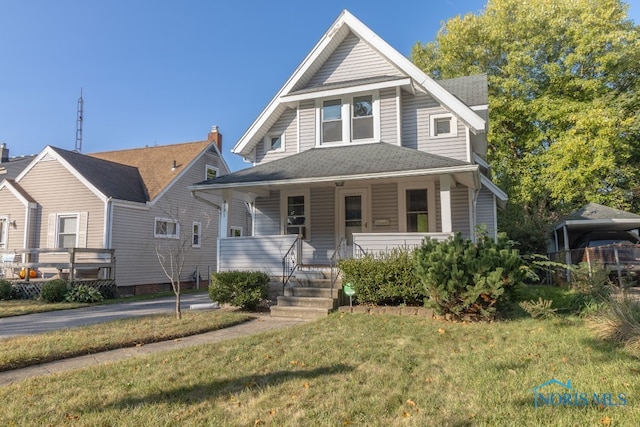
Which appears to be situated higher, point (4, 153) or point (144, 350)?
point (4, 153)

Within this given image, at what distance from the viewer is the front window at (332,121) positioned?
12641 mm

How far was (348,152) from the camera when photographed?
11.7m

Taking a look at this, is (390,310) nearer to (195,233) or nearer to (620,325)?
(620,325)

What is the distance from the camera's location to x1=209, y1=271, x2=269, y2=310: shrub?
9062mm

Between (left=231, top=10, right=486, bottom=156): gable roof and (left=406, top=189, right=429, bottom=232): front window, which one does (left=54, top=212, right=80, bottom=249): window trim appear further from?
(left=406, top=189, right=429, bottom=232): front window

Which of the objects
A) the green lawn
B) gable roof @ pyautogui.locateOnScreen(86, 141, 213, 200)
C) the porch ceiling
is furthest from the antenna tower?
the green lawn

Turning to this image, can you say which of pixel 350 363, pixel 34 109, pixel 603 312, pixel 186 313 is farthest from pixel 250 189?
pixel 34 109

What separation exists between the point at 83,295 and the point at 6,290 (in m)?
3.00

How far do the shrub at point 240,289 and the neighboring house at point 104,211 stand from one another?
5592mm

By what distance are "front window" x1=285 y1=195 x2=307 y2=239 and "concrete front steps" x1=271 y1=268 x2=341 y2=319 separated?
263cm

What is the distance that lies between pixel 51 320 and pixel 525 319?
9.98m

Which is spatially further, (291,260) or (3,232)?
(3,232)

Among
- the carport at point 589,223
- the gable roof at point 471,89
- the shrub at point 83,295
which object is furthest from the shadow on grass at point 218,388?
the carport at point 589,223

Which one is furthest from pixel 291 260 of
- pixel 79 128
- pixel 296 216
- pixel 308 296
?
pixel 79 128
